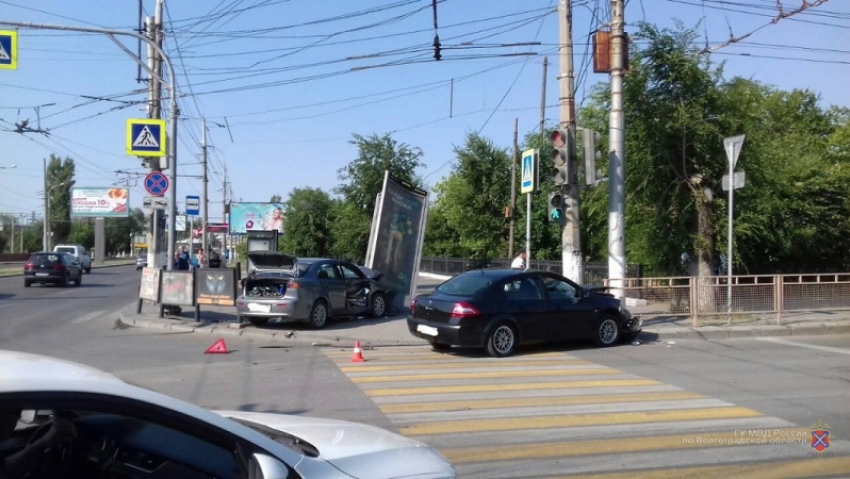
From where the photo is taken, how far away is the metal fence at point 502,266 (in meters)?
23.9

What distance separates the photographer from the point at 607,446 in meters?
7.04

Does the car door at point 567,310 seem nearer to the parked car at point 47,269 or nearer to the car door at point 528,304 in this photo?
the car door at point 528,304

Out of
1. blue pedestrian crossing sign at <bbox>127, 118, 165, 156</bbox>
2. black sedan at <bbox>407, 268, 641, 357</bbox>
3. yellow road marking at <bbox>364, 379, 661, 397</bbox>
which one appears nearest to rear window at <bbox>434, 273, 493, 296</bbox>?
black sedan at <bbox>407, 268, 641, 357</bbox>

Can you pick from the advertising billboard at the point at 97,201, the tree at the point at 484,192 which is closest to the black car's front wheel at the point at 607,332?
the tree at the point at 484,192

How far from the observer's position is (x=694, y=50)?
18906 millimetres

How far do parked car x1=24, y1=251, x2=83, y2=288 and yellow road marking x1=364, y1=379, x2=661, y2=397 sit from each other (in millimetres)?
29819

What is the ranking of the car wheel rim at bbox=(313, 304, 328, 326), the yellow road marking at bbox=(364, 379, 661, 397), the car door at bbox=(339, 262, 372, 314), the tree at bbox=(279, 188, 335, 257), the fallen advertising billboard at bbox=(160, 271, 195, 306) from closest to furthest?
the yellow road marking at bbox=(364, 379, 661, 397), the car wheel rim at bbox=(313, 304, 328, 326), the fallen advertising billboard at bbox=(160, 271, 195, 306), the car door at bbox=(339, 262, 372, 314), the tree at bbox=(279, 188, 335, 257)

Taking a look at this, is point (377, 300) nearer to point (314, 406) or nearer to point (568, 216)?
point (568, 216)

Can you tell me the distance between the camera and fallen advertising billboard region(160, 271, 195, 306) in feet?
58.1

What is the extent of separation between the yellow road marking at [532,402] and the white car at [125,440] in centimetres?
523

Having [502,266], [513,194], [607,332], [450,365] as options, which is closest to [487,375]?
[450,365]

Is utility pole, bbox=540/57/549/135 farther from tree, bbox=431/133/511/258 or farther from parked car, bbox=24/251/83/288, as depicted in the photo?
parked car, bbox=24/251/83/288

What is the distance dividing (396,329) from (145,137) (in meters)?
8.01

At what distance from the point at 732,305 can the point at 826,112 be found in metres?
32.9
